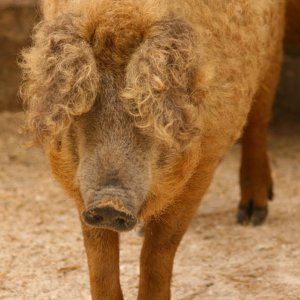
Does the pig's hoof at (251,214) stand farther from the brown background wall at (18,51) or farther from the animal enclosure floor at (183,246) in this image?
the brown background wall at (18,51)

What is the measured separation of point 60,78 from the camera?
10.5 ft

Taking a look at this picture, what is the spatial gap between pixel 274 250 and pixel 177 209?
4.74 feet

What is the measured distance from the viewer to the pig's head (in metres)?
3.17

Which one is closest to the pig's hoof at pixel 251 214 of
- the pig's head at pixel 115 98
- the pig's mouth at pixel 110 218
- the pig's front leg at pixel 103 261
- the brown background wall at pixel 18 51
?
the brown background wall at pixel 18 51

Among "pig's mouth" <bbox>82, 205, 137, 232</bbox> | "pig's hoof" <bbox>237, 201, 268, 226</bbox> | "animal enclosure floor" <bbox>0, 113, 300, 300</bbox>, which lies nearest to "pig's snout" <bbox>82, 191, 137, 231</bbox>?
"pig's mouth" <bbox>82, 205, 137, 232</bbox>

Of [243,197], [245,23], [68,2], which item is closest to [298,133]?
[243,197]

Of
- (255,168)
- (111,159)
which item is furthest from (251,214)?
(111,159)

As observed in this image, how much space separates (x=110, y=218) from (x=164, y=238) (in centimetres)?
78

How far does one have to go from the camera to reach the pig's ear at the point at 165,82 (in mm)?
3154

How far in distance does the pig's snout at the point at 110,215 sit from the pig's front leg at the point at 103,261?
57 cm

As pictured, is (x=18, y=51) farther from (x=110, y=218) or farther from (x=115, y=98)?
(x=110, y=218)

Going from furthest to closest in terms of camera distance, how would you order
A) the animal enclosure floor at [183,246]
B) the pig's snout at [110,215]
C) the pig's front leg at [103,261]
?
1. the animal enclosure floor at [183,246]
2. the pig's front leg at [103,261]
3. the pig's snout at [110,215]

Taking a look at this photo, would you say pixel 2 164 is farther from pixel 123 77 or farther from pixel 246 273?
pixel 123 77

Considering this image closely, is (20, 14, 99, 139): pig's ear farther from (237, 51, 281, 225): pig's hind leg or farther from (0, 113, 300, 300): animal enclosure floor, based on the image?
(237, 51, 281, 225): pig's hind leg
